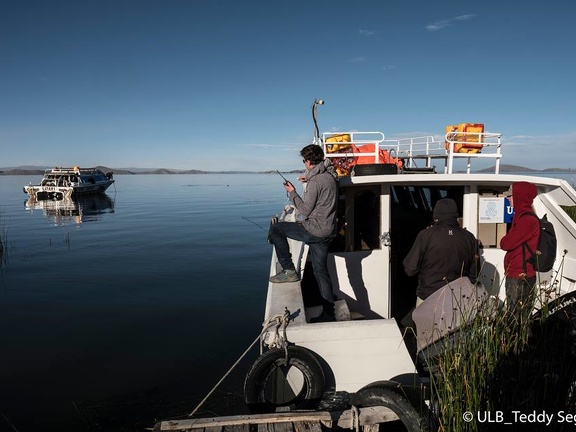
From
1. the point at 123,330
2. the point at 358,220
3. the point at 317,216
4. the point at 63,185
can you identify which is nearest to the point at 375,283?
the point at 358,220

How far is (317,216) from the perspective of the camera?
513 cm

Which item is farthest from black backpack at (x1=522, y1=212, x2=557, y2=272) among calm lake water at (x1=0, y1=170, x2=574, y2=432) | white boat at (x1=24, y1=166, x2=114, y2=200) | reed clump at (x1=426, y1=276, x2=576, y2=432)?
white boat at (x1=24, y1=166, x2=114, y2=200)

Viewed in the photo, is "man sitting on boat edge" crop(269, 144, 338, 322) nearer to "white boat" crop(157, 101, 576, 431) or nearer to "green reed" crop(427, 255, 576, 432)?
"white boat" crop(157, 101, 576, 431)

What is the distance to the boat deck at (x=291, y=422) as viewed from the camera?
3.41 m

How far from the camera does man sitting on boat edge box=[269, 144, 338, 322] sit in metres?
5.01

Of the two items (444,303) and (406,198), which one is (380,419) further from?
(406,198)

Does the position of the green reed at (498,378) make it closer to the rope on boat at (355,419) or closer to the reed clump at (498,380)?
the reed clump at (498,380)

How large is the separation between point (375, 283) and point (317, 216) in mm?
2760

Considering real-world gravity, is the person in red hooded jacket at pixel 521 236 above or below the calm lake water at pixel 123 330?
above

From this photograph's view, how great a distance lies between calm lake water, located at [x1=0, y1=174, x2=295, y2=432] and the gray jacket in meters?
3.92

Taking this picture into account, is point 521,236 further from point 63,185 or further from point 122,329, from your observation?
point 63,185

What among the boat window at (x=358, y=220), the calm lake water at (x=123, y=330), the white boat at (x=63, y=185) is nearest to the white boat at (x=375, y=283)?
the boat window at (x=358, y=220)

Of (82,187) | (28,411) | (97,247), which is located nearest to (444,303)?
(28,411)

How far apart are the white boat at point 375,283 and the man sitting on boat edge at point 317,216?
30cm
